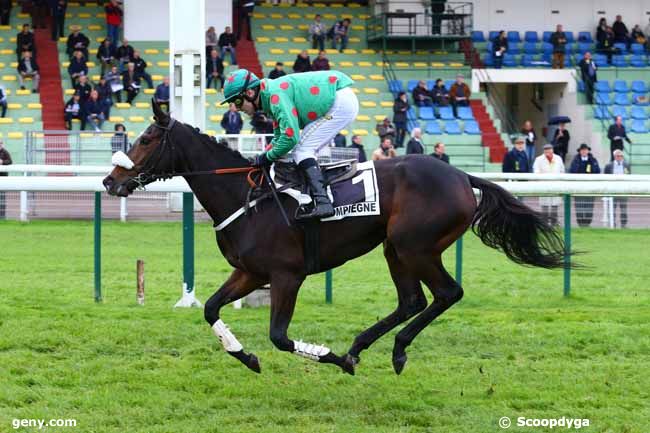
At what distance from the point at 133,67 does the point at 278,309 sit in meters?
18.7

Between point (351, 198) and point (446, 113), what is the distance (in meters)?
19.1

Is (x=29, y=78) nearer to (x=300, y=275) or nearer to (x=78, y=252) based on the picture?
(x=78, y=252)

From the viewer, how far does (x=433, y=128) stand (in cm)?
2458

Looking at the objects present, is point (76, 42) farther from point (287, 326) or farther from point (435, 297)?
point (287, 326)

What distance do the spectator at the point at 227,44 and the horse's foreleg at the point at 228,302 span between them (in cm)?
1980

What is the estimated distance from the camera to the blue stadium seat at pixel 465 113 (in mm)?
25531

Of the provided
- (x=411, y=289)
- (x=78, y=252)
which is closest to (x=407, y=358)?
(x=411, y=289)

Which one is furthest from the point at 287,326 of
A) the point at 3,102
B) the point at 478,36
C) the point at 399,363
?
the point at 478,36

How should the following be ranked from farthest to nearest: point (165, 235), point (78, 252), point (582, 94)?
point (582, 94), point (165, 235), point (78, 252)

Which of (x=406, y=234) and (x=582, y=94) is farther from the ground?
(x=582, y=94)

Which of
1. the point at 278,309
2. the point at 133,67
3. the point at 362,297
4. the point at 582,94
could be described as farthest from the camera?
the point at 582,94

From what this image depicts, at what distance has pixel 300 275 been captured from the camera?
6461mm

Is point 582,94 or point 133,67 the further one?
point 582,94

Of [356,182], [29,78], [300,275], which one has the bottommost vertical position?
[300,275]
